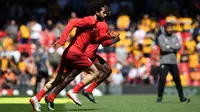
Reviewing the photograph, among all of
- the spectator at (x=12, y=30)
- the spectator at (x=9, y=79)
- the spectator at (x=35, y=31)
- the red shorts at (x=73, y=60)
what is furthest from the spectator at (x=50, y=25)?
the red shorts at (x=73, y=60)

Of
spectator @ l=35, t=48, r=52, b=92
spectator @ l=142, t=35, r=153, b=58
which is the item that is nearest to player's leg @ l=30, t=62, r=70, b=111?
spectator @ l=35, t=48, r=52, b=92

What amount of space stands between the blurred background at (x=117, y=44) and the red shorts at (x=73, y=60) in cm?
1108

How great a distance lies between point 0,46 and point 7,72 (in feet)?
6.98

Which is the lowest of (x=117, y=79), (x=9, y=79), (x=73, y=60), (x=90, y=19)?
(x=117, y=79)

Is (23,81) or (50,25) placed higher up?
(50,25)

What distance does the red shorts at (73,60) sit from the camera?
46.5 ft

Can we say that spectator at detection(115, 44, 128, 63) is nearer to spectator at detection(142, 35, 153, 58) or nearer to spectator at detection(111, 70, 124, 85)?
A: spectator at detection(142, 35, 153, 58)


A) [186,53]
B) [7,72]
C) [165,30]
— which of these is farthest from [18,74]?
[165,30]

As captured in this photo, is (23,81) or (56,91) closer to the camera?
(56,91)

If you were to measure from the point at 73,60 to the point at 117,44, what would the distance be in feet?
48.6

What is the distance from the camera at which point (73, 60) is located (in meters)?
14.2

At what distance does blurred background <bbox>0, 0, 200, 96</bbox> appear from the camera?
Result: 26.6 meters

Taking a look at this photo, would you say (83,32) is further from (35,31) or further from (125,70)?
(35,31)

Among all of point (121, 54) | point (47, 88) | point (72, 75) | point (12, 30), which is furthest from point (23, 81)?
point (47, 88)
